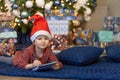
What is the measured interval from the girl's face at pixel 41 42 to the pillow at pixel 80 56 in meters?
0.26

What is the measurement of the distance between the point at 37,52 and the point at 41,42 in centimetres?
10

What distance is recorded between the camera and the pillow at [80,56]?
1.80 metres

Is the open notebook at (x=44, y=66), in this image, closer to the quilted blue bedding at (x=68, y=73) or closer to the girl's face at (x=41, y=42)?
the quilted blue bedding at (x=68, y=73)

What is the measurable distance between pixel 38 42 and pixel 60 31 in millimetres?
730

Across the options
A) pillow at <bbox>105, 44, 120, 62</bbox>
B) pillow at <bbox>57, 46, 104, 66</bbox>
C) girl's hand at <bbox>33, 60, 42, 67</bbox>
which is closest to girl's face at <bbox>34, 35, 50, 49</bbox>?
girl's hand at <bbox>33, 60, 42, 67</bbox>

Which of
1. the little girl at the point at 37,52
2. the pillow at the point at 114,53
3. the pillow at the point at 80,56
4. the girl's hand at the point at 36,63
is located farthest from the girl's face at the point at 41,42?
the pillow at the point at 114,53

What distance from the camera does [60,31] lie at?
92.5 inches

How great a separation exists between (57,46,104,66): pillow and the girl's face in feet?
0.87

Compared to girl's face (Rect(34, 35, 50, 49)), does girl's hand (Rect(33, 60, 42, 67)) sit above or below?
below

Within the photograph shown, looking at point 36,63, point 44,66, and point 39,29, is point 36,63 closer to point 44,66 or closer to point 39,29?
point 44,66

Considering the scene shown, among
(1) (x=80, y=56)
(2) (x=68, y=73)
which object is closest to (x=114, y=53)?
(1) (x=80, y=56)

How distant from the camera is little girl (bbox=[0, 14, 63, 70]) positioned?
5.37 ft

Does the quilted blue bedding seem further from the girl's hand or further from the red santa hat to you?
the red santa hat

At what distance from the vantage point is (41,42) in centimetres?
163
